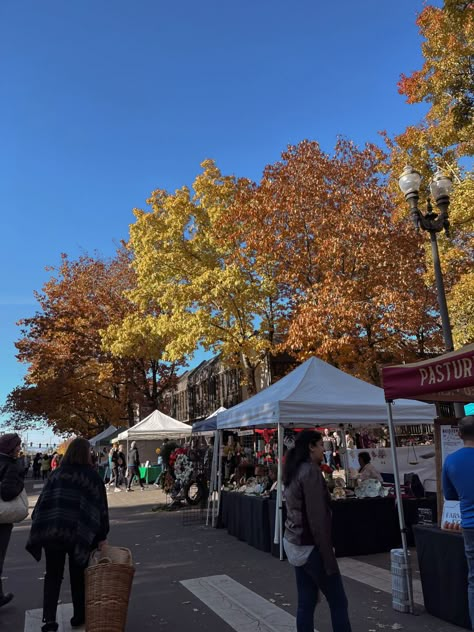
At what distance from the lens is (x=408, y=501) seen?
27.2 ft

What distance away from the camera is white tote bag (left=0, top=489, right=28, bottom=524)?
5168mm

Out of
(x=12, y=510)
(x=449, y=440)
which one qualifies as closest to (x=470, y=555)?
(x=449, y=440)

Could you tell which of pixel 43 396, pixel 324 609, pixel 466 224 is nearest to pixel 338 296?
pixel 466 224

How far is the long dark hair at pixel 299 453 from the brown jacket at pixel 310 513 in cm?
4

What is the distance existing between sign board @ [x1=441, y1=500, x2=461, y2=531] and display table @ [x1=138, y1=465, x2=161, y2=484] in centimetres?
2150

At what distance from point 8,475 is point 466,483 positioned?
14.3 feet

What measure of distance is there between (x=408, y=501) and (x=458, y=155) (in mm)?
11110

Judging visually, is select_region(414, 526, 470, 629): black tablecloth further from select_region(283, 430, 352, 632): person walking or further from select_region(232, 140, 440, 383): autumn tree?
select_region(232, 140, 440, 383): autumn tree

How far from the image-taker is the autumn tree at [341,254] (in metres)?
17.0

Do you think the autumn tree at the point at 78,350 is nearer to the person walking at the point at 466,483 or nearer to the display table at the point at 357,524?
the display table at the point at 357,524

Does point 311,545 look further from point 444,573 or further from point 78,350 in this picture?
point 78,350

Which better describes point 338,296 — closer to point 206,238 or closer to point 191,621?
point 206,238

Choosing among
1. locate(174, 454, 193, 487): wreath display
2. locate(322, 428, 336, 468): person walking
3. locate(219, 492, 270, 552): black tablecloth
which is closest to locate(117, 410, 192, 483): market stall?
locate(322, 428, 336, 468): person walking

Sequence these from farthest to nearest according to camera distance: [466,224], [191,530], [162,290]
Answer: [162,290] → [466,224] → [191,530]
